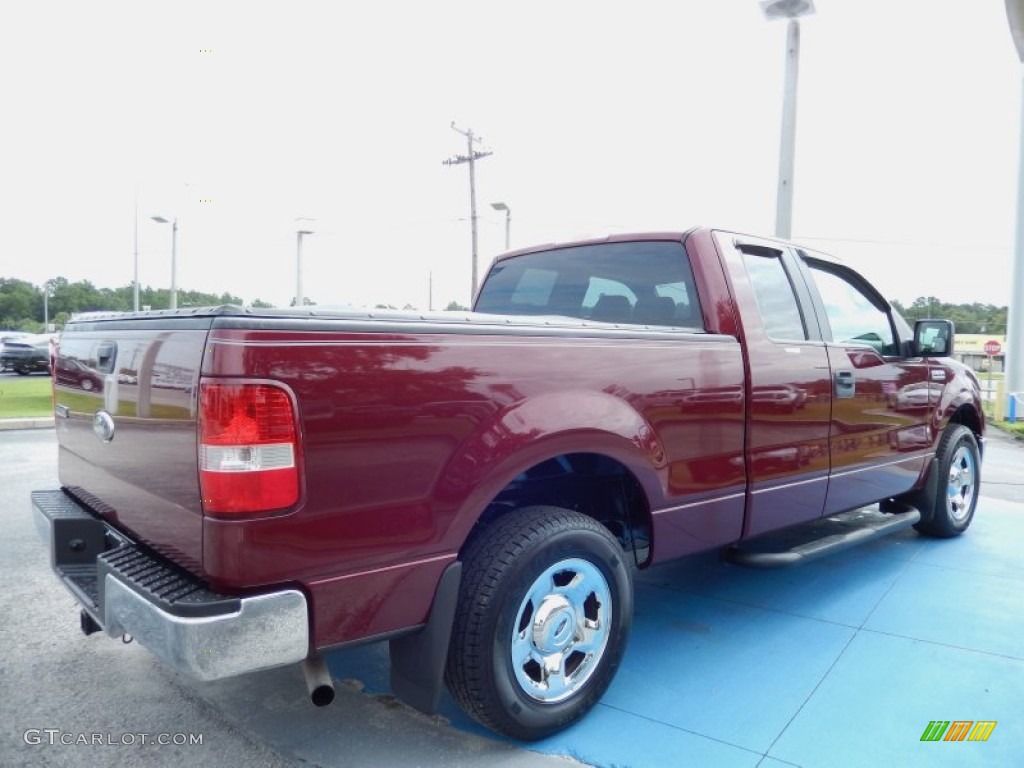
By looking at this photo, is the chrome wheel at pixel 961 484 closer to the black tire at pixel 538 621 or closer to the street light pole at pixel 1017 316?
the black tire at pixel 538 621

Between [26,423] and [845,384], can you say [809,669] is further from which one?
[26,423]

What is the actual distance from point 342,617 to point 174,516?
56cm

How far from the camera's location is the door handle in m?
3.76

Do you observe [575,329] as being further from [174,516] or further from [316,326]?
[174,516]

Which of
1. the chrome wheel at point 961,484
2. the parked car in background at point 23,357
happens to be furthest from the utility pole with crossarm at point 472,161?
the chrome wheel at point 961,484

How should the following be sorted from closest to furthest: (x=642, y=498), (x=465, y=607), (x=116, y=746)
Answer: (x=465, y=607) < (x=116, y=746) < (x=642, y=498)

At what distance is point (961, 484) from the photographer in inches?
209

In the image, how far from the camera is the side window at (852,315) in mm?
4098

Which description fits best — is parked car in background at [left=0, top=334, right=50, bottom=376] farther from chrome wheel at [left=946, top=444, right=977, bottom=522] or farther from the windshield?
chrome wheel at [left=946, top=444, right=977, bottom=522]

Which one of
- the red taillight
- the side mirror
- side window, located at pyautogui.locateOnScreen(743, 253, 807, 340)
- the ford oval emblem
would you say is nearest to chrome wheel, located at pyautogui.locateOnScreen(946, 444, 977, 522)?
the side mirror

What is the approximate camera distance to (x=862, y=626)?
3.65 metres

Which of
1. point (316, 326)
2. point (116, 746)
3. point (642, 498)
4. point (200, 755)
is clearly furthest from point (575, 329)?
point (116, 746)

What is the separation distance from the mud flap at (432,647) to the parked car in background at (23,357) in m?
26.8

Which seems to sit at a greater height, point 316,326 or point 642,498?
point 316,326
